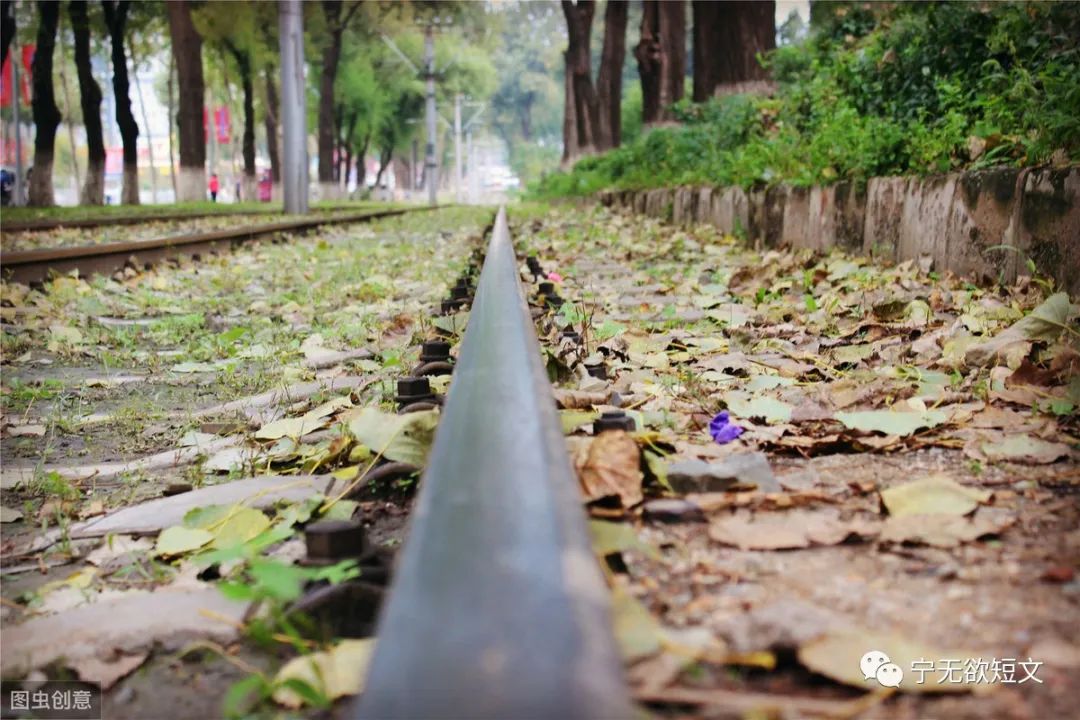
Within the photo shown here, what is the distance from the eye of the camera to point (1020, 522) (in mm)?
1542

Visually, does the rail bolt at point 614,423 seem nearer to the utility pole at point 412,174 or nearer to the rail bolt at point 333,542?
the rail bolt at point 333,542

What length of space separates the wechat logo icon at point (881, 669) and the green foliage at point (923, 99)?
300cm

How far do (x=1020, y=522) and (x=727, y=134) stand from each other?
9.80 meters

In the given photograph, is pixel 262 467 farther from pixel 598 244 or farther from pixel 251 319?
pixel 598 244

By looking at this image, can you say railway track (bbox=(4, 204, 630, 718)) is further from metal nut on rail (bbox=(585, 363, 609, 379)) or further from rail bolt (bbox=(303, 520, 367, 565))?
metal nut on rail (bbox=(585, 363, 609, 379))

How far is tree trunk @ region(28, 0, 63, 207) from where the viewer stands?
2166cm

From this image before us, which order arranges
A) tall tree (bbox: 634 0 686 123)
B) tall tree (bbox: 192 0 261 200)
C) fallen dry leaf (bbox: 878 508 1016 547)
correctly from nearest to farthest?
fallen dry leaf (bbox: 878 508 1016 547)
tall tree (bbox: 634 0 686 123)
tall tree (bbox: 192 0 261 200)

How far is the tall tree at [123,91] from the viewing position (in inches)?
971

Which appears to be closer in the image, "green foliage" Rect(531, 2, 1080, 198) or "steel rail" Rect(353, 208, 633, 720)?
"steel rail" Rect(353, 208, 633, 720)

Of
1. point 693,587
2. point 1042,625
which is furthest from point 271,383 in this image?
point 1042,625

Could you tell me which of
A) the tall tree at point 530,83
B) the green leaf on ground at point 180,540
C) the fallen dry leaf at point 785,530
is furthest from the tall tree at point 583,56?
the tall tree at point 530,83

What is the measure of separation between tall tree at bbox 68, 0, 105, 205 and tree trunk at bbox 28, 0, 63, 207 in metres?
1.20

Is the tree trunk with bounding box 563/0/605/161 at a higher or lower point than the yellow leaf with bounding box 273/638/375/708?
higher

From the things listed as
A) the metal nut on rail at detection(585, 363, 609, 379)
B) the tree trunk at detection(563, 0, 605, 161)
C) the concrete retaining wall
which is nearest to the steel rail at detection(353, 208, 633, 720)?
the metal nut on rail at detection(585, 363, 609, 379)
